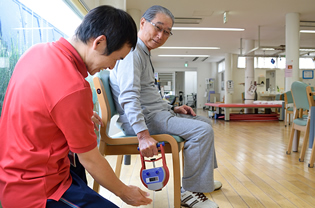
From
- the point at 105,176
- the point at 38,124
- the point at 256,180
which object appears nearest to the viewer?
the point at 38,124

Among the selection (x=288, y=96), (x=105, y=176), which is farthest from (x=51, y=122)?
(x=288, y=96)

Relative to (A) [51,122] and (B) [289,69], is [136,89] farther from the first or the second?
(B) [289,69]

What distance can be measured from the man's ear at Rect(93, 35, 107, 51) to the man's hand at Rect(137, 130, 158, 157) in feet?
2.02

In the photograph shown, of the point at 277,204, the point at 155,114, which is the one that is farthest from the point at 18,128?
the point at 277,204

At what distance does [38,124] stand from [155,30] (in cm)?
100

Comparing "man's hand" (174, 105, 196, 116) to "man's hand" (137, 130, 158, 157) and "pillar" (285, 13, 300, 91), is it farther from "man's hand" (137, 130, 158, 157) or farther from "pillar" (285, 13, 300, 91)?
"pillar" (285, 13, 300, 91)

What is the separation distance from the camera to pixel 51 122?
637 mm

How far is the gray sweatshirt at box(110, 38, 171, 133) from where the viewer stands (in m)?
1.27

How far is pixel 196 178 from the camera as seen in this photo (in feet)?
4.45

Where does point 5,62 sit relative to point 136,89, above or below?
above

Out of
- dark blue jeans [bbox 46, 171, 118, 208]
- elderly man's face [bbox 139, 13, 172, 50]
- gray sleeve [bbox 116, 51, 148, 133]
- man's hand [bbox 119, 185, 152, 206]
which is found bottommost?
man's hand [bbox 119, 185, 152, 206]

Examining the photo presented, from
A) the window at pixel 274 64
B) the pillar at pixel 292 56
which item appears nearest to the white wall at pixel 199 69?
the window at pixel 274 64

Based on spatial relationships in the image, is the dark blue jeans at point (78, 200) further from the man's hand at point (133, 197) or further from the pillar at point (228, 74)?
the pillar at point (228, 74)

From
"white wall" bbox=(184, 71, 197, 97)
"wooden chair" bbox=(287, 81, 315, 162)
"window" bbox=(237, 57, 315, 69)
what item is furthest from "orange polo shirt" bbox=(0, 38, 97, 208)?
"white wall" bbox=(184, 71, 197, 97)
